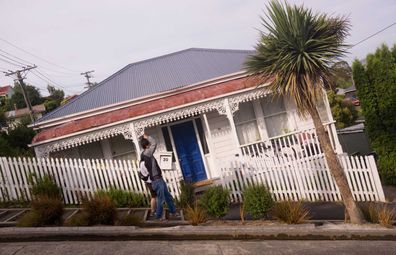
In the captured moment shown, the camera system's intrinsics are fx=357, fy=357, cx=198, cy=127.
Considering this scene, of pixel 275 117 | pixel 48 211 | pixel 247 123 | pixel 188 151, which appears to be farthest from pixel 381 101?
pixel 48 211

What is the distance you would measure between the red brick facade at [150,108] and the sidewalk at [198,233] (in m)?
5.11

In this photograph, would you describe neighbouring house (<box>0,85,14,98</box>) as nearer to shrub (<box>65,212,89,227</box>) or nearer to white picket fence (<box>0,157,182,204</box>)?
white picket fence (<box>0,157,182,204</box>)

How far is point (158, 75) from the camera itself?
16062 mm

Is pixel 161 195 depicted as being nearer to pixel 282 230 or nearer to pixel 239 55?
pixel 282 230

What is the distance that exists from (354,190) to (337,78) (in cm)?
334

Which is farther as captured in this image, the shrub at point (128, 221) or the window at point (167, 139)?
the window at point (167, 139)

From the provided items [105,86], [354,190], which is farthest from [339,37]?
[105,86]

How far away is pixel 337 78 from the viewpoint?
8.20m

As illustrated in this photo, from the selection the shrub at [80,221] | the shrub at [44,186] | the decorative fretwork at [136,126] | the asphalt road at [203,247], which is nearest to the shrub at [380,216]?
the asphalt road at [203,247]

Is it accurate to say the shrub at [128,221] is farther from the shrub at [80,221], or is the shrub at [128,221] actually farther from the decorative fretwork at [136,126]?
the decorative fretwork at [136,126]

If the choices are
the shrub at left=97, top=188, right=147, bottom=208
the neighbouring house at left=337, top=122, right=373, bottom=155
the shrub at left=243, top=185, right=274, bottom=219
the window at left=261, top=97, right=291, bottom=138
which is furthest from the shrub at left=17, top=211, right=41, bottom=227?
the neighbouring house at left=337, top=122, right=373, bottom=155

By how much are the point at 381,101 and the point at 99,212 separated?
30.0ft

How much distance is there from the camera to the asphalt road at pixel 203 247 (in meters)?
5.70

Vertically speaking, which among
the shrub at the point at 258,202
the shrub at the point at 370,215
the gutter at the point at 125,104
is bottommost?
the shrub at the point at 370,215
